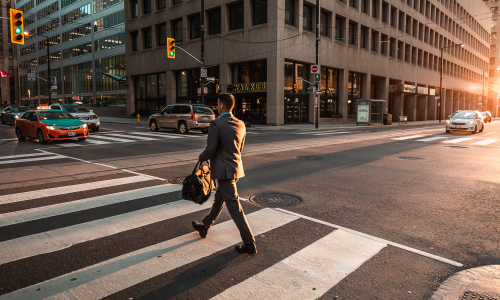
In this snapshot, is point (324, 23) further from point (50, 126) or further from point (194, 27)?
point (50, 126)

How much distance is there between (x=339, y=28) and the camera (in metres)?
38.1

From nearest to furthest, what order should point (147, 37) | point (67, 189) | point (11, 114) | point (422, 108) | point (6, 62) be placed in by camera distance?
point (67, 189) < point (11, 114) < point (147, 37) < point (422, 108) < point (6, 62)

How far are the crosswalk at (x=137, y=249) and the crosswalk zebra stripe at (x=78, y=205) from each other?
2 cm

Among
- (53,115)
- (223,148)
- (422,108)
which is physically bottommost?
(223,148)

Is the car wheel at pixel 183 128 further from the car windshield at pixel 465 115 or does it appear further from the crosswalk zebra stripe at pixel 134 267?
the car windshield at pixel 465 115

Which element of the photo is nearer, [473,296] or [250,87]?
[473,296]

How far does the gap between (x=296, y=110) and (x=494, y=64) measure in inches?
3552

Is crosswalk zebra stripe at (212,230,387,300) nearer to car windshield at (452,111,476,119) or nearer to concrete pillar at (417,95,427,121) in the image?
car windshield at (452,111,476,119)

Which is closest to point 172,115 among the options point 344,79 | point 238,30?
point 238,30

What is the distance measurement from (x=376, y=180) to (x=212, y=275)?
5.73 meters

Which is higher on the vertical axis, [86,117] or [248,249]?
[86,117]

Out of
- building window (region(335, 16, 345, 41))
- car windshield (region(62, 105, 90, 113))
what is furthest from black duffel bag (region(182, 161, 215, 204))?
building window (region(335, 16, 345, 41))

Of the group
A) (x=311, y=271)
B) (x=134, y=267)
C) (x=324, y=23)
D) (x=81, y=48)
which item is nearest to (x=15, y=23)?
(x=134, y=267)

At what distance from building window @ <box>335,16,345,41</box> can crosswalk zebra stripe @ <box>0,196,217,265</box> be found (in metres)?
35.8
